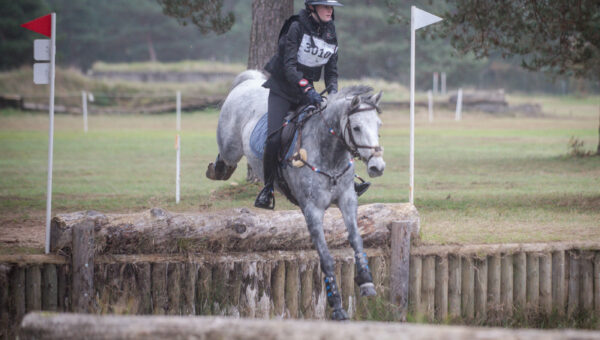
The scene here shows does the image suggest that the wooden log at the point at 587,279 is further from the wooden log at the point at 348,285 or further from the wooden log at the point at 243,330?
the wooden log at the point at 243,330

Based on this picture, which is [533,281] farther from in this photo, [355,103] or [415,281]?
[355,103]

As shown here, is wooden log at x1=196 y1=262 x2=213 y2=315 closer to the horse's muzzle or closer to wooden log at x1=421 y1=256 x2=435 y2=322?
wooden log at x1=421 y1=256 x2=435 y2=322

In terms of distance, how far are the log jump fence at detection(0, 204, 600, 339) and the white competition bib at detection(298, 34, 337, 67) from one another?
165 cm

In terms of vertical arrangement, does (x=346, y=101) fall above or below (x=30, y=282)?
above

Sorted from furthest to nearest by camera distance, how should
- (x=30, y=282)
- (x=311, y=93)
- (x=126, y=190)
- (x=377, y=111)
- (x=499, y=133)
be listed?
(x=499, y=133), (x=126, y=190), (x=30, y=282), (x=311, y=93), (x=377, y=111)

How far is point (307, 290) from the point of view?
278 inches

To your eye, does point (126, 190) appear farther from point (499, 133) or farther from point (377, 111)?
point (499, 133)

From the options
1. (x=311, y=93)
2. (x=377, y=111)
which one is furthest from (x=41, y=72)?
(x=377, y=111)

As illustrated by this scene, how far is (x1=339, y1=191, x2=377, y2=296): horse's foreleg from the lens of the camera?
5.78 meters

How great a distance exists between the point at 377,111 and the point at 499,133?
2243cm

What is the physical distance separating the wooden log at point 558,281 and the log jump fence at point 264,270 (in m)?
0.01

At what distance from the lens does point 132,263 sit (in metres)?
6.78

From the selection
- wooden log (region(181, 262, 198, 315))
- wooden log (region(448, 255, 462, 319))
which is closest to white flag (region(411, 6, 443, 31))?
wooden log (region(448, 255, 462, 319))

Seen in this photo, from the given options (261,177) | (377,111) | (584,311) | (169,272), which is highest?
(377,111)
